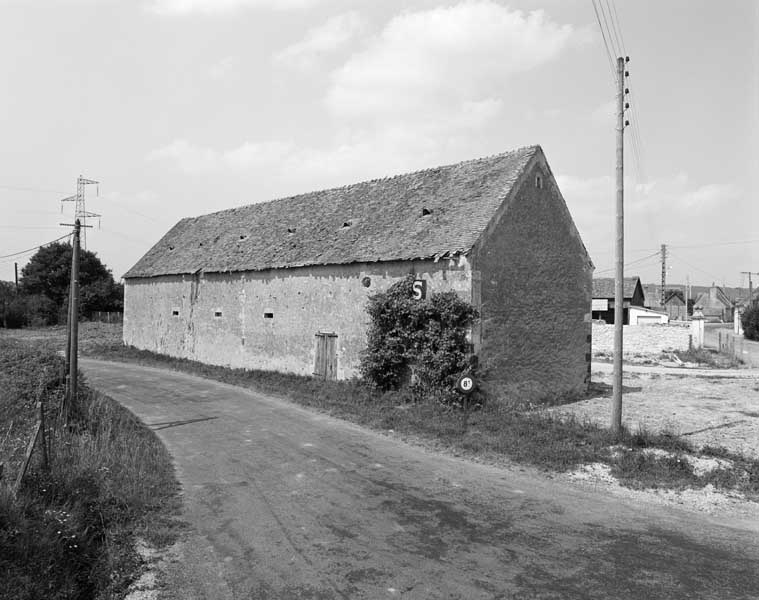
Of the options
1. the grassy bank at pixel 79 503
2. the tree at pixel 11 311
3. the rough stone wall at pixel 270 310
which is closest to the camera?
the grassy bank at pixel 79 503

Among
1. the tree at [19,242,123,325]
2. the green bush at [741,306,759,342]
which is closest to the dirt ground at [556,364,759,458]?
the green bush at [741,306,759,342]

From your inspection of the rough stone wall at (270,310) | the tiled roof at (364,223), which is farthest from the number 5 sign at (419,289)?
the tiled roof at (364,223)

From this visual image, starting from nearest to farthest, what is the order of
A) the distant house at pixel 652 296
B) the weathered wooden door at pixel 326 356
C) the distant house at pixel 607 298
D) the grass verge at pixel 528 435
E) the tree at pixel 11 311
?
1. the grass verge at pixel 528 435
2. the weathered wooden door at pixel 326 356
3. the distant house at pixel 607 298
4. the tree at pixel 11 311
5. the distant house at pixel 652 296

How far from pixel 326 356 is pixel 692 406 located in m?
10.6

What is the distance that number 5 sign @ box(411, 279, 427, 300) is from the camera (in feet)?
47.2

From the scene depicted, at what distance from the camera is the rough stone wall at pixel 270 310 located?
15.9 meters

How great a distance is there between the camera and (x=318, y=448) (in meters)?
10.1

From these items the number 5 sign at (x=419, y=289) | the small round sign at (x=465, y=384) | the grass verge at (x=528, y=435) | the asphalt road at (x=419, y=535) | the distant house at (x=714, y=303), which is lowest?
the asphalt road at (x=419, y=535)

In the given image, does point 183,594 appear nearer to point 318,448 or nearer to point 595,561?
point 595,561

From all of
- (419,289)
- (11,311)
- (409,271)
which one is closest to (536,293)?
(419,289)

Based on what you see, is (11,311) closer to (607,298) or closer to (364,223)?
(364,223)

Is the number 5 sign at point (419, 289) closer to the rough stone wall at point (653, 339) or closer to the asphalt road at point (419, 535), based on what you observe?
the asphalt road at point (419, 535)

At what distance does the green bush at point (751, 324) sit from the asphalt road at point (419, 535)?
4967 centimetres

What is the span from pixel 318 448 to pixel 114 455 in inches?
135
